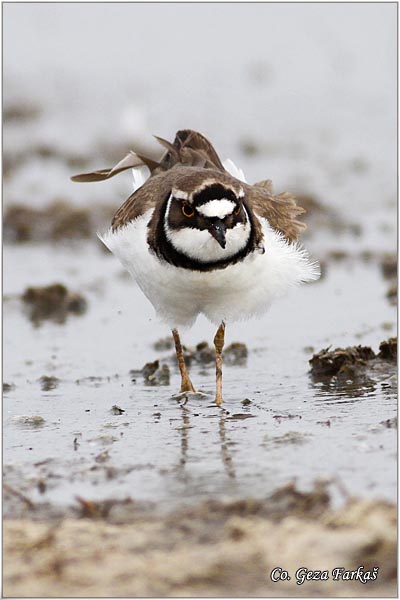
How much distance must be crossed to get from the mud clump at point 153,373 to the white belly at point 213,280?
1.89ft

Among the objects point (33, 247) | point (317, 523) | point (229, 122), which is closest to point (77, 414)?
point (317, 523)

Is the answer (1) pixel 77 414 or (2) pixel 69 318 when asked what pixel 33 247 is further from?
(1) pixel 77 414

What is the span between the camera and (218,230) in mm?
5988

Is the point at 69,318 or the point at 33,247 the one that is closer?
the point at 69,318

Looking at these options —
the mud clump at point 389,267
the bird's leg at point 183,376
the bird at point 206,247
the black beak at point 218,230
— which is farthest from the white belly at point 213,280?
the mud clump at point 389,267

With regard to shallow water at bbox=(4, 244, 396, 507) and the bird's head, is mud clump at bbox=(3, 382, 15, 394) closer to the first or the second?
shallow water at bbox=(4, 244, 396, 507)

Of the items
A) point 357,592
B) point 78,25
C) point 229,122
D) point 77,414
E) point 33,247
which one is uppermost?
point 78,25

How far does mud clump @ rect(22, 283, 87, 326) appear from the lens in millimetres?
9695

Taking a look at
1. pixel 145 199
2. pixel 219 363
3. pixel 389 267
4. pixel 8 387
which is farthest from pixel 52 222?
pixel 219 363

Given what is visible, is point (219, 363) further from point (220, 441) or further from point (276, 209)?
point (220, 441)

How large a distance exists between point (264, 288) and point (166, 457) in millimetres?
1706

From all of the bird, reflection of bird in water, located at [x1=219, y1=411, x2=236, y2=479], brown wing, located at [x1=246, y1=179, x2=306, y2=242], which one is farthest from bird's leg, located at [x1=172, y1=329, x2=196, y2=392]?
brown wing, located at [x1=246, y1=179, x2=306, y2=242]

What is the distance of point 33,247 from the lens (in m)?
12.3

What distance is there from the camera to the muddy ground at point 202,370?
4.09 metres
